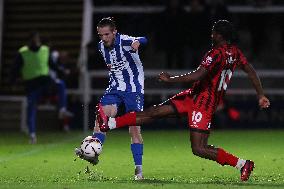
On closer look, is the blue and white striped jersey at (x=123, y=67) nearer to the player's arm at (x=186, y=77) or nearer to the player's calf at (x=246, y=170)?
the player's arm at (x=186, y=77)

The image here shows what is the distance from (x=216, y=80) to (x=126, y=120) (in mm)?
1066

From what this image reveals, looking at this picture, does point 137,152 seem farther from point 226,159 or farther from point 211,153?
point 226,159

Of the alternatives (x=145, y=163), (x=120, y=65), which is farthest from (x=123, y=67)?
(x=145, y=163)

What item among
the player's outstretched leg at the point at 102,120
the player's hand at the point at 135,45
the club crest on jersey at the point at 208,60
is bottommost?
the player's outstretched leg at the point at 102,120

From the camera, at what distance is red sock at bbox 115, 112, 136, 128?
11.2 m

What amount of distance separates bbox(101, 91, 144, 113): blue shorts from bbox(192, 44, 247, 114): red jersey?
0.91 meters

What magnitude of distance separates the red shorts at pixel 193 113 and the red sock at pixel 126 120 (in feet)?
1.62

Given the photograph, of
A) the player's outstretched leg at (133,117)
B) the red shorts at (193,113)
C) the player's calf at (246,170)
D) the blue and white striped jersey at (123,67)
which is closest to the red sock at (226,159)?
the player's calf at (246,170)

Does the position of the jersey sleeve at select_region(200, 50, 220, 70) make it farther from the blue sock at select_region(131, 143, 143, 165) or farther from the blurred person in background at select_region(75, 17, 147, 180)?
the blue sock at select_region(131, 143, 143, 165)

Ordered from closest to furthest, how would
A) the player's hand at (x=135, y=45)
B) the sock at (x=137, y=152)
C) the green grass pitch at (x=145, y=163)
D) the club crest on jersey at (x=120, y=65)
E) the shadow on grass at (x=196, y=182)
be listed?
1. the shadow on grass at (x=196, y=182)
2. the green grass pitch at (x=145, y=163)
3. the player's hand at (x=135, y=45)
4. the sock at (x=137, y=152)
5. the club crest on jersey at (x=120, y=65)

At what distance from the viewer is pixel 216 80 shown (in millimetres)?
11266

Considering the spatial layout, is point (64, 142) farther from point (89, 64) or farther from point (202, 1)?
point (202, 1)

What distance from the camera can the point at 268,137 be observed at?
18.9 m

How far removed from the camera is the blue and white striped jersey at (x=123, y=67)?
39.2 ft
